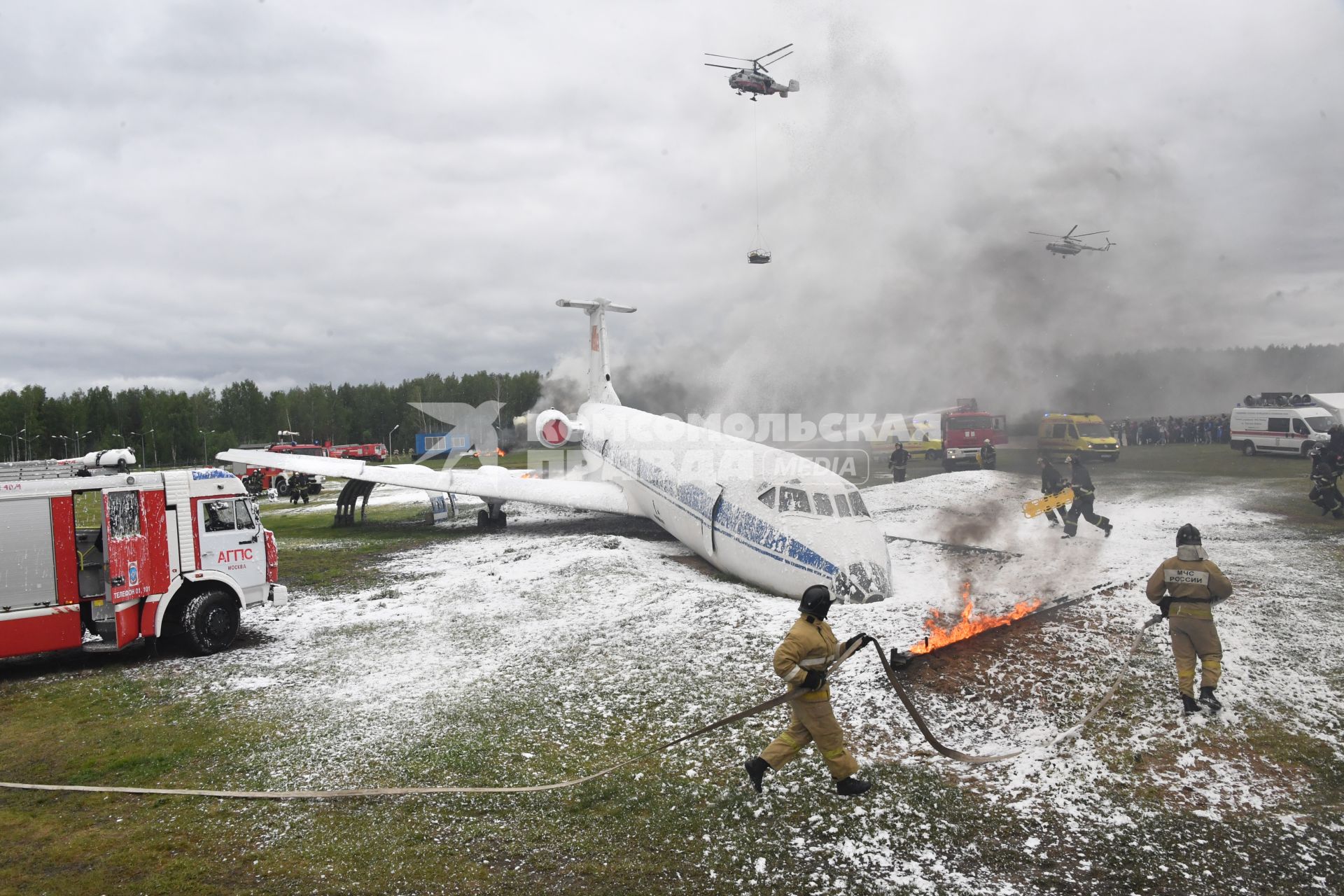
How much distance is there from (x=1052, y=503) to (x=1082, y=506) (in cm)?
84

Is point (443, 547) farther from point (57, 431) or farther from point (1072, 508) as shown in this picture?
point (57, 431)

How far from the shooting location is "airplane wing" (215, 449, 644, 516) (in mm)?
21734

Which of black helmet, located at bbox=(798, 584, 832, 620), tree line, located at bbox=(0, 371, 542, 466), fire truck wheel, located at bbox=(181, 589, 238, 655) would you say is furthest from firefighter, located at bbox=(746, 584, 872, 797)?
tree line, located at bbox=(0, 371, 542, 466)

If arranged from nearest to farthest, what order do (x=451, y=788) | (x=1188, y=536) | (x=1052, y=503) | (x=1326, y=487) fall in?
1. (x=451, y=788)
2. (x=1188, y=536)
3. (x=1052, y=503)
4. (x=1326, y=487)

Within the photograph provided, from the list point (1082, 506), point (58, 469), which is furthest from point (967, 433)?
point (58, 469)

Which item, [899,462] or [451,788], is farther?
[899,462]

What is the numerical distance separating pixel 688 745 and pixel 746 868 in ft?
7.09

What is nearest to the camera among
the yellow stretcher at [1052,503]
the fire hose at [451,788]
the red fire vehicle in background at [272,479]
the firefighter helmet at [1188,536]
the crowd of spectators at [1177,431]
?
the fire hose at [451,788]

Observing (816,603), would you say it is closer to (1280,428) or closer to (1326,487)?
(1326,487)

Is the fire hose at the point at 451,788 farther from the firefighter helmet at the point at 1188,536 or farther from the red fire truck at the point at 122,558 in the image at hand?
the red fire truck at the point at 122,558

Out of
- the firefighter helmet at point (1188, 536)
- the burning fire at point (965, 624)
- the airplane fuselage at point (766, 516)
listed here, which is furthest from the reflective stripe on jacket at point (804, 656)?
the airplane fuselage at point (766, 516)

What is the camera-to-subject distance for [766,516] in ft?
44.4

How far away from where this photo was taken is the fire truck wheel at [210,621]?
11406mm

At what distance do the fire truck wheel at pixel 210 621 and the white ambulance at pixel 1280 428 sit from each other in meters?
40.8
